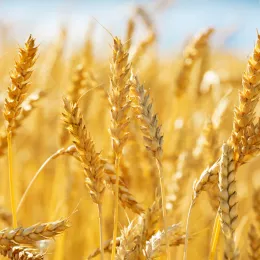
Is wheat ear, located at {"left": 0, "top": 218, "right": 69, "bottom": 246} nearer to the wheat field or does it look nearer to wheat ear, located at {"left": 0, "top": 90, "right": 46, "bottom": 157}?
the wheat field

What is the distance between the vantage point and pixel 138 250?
1.08 meters

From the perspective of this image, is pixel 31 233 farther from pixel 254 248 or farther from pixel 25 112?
pixel 254 248

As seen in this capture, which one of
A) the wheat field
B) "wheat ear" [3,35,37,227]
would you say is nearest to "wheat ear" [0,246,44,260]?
the wheat field

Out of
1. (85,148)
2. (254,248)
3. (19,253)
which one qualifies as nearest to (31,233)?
(19,253)

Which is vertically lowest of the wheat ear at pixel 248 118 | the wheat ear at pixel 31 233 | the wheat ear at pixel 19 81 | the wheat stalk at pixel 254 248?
the wheat stalk at pixel 254 248

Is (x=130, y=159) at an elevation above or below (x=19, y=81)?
above

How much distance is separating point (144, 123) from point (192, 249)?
1728 mm

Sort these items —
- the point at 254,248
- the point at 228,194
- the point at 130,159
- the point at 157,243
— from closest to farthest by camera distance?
1. the point at 228,194
2. the point at 157,243
3. the point at 254,248
4. the point at 130,159

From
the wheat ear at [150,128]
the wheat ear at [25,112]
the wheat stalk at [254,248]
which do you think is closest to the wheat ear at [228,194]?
the wheat ear at [150,128]

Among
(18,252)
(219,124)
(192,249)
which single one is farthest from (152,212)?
Answer: (192,249)

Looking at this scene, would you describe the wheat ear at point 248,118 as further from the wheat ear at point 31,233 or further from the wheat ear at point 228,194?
the wheat ear at point 31,233

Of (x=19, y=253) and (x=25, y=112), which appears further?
(x=25, y=112)

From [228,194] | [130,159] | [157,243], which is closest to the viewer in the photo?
[228,194]

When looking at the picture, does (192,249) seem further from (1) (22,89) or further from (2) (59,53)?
(1) (22,89)
